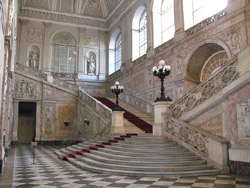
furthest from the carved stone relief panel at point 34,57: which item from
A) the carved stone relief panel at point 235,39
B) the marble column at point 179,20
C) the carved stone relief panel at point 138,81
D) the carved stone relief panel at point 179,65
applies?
the carved stone relief panel at point 235,39

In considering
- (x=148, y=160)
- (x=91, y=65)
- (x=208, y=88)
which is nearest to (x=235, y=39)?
(x=208, y=88)

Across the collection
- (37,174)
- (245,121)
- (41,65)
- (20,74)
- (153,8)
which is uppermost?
(153,8)

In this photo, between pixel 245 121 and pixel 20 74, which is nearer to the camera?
pixel 245 121

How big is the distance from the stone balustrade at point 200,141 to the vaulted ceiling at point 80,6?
684 inches

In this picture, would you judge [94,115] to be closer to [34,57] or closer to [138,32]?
[138,32]

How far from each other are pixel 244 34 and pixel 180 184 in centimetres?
752

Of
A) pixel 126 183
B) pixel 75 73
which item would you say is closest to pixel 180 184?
pixel 126 183

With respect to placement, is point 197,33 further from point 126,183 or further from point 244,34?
point 126,183

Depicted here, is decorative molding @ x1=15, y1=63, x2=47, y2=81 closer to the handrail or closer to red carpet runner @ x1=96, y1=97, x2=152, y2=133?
red carpet runner @ x1=96, y1=97, x2=152, y2=133

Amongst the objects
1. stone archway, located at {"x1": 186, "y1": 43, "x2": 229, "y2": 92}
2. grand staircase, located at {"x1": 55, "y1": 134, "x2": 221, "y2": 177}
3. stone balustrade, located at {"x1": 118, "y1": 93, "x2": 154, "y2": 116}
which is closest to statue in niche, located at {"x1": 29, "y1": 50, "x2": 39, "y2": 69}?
stone balustrade, located at {"x1": 118, "y1": 93, "x2": 154, "y2": 116}

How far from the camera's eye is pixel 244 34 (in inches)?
403

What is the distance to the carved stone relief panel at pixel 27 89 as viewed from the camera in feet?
58.6

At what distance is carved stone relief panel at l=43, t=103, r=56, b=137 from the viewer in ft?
61.2

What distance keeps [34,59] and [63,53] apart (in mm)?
2706
